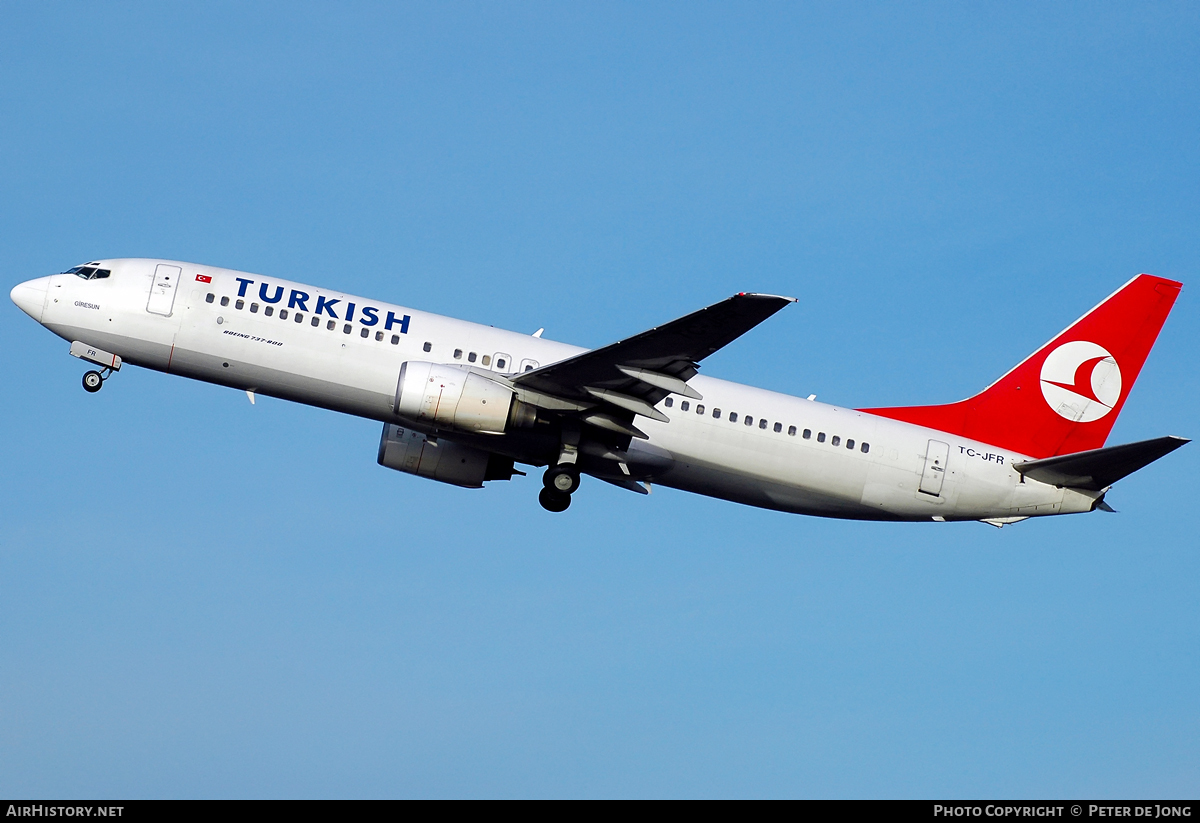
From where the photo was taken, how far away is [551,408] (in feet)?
110

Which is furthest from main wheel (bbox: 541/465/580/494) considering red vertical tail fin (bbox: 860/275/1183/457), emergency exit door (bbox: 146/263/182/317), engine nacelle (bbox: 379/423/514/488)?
emergency exit door (bbox: 146/263/182/317)

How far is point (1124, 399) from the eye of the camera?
39062mm

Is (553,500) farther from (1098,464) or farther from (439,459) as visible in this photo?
(1098,464)

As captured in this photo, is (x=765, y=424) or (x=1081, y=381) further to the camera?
(x=1081, y=381)

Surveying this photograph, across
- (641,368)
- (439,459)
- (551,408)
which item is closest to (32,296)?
(439,459)

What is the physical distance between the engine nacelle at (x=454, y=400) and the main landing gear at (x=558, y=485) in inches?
95.3

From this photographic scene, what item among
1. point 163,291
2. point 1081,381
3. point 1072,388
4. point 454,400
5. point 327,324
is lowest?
point 454,400

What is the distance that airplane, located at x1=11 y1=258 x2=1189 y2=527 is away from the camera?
3294 cm

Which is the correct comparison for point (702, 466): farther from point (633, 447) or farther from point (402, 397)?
point (402, 397)

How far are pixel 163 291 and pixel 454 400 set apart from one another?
881 centimetres

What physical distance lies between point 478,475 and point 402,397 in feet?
19.5

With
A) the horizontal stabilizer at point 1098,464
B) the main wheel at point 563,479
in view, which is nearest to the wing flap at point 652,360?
the main wheel at point 563,479
